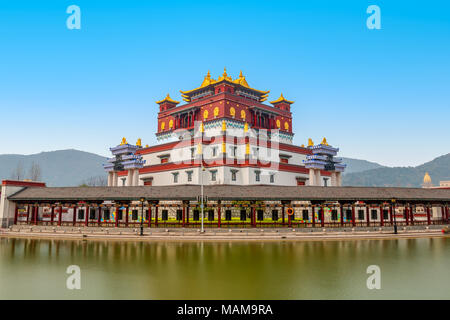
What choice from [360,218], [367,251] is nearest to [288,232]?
[367,251]

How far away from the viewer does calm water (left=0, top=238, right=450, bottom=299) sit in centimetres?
1441

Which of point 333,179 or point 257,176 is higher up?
point 257,176

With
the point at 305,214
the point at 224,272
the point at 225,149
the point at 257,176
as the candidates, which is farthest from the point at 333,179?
the point at 224,272

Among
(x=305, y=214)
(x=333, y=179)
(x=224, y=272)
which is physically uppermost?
(x=333, y=179)

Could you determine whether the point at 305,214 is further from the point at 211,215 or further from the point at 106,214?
the point at 106,214

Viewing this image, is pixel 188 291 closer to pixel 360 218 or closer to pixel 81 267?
pixel 81 267

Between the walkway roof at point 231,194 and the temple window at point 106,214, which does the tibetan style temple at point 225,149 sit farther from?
the walkway roof at point 231,194

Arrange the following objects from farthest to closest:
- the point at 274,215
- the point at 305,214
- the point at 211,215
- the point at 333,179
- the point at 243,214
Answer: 1. the point at 333,179
2. the point at 305,214
3. the point at 274,215
4. the point at 243,214
5. the point at 211,215

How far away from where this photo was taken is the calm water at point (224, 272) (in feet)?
47.3

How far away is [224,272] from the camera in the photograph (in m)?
18.6

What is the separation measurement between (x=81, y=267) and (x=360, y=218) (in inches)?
1930

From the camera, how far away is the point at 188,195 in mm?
42250

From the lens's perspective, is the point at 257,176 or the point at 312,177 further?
the point at 312,177
